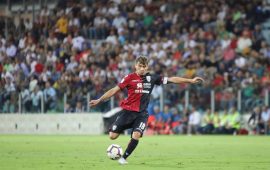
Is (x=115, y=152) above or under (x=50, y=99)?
under

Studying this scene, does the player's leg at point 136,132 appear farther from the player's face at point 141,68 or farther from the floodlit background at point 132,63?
the floodlit background at point 132,63

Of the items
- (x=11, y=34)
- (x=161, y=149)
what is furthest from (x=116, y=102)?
(x=161, y=149)

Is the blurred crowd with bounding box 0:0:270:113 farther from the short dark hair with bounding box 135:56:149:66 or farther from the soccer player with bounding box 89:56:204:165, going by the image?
the short dark hair with bounding box 135:56:149:66

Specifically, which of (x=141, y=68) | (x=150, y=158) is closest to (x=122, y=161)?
(x=141, y=68)

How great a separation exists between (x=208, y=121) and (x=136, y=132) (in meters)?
17.5

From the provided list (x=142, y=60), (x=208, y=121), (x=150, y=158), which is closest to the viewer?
(x=142, y=60)

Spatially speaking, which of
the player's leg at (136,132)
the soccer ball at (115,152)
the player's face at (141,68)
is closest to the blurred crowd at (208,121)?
the player's leg at (136,132)

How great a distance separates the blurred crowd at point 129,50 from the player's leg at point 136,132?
1632 cm

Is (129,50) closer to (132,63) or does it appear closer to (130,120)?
(132,63)

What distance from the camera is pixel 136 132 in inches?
640

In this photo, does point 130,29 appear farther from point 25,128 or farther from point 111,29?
point 25,128

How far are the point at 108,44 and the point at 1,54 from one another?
5.30 m

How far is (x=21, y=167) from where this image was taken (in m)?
14.8

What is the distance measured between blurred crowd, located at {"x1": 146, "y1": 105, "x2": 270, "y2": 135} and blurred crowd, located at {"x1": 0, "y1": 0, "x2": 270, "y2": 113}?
1.12ft
